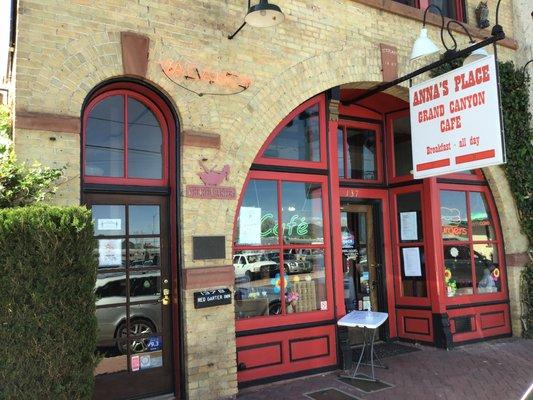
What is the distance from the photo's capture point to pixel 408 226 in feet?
27.9

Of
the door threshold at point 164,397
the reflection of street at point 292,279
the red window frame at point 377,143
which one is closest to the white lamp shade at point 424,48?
the red window frame at point 377,143

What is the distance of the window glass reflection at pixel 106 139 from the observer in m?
5.48

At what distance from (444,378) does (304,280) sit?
2.17 metres

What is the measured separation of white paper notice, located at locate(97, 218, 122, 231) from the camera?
5.45 m

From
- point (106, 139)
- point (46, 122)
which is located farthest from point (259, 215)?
point (46, 122)

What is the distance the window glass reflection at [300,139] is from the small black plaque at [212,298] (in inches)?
81.0

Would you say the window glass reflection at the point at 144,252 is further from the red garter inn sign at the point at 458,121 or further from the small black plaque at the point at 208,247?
the red garter inn sign at the point at 458,121

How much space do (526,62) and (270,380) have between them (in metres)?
7.47

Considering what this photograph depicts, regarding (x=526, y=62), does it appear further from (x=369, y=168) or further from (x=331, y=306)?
(x=331, y=306)

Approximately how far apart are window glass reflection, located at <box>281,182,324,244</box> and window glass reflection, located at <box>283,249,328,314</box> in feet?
0.63

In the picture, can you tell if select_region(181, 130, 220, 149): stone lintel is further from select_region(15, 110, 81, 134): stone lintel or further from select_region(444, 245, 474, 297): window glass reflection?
select_region(444, 245, 474, 297): window glass reflection

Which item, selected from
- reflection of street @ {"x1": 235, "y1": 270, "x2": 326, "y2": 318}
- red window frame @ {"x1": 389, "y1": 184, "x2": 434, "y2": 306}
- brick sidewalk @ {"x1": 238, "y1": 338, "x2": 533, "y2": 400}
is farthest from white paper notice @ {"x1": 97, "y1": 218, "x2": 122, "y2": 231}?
red window frame @ {"x1": 389, "y1": 184, "x2": 434, "y2": 306}

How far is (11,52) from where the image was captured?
17.9 ft

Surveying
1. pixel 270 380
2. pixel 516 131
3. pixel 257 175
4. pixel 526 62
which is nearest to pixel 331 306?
pixel 270 380
